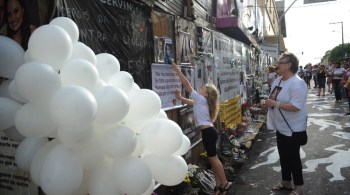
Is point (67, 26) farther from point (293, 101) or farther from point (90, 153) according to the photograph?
point (293, 101)

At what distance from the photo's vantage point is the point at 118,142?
2.05 metres

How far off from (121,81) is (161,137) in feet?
1.46

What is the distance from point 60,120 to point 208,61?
19.0 ft

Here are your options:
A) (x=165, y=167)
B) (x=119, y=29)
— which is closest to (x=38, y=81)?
(x=165, y=167)

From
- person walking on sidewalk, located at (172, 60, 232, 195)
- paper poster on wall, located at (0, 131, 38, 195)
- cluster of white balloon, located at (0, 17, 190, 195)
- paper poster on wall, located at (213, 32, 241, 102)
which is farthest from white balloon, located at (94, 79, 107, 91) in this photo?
paper poster on wall, located at (213, 32, 241, 102)

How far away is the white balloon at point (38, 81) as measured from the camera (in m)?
1.89

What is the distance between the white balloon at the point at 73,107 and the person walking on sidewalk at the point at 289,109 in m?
3.33

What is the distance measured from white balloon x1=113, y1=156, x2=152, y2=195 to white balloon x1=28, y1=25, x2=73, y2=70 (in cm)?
68

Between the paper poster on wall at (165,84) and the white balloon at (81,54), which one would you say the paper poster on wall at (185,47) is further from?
the white balloon at (81,54)

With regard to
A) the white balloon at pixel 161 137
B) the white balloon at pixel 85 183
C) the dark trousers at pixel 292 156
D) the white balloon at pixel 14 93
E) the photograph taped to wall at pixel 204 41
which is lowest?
the dark trousers at pixel 292 156

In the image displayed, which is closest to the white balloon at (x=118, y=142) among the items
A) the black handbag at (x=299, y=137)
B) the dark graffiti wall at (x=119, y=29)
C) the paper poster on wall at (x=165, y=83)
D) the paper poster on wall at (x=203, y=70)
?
the dark graffiti wall at (x=119, y=29)

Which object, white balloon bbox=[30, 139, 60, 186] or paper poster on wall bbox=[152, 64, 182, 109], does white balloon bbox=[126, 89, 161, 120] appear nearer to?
white balloon bbox=[30, 139, 60, 186]

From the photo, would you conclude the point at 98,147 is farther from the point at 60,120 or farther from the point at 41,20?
the point at 41,20

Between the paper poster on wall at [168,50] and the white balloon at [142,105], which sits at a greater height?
the paper poster on wall at [168,50]
